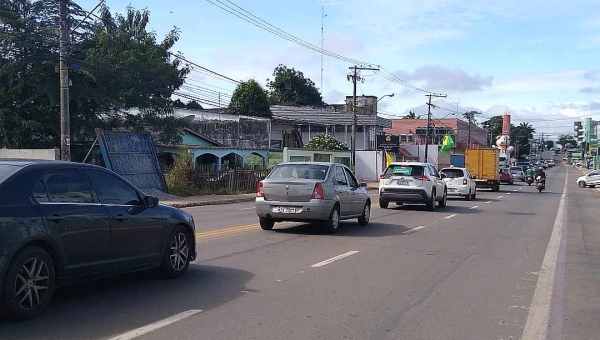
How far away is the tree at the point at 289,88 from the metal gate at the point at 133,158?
59107mm

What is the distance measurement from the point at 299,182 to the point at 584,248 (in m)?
6.42

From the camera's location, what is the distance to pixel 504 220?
19906mm

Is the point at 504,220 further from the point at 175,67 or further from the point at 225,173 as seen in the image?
the point at 175,67

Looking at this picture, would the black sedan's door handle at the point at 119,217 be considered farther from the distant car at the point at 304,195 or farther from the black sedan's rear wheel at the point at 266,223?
the black sedan's rear wheel at the point at 266,223

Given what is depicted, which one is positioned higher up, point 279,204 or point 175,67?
point 175,67

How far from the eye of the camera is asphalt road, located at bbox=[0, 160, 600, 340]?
650 cm

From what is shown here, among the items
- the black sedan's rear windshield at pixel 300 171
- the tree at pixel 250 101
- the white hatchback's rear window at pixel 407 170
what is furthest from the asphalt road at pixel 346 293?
the tree at pixel 250 101

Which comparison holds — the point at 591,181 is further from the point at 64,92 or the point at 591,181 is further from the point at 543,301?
the point at 543,301

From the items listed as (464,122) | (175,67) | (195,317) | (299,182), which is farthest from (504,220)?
(464,122)

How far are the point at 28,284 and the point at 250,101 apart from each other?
5938cm

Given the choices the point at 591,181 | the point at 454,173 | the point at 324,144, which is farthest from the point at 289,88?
the point at 454,173

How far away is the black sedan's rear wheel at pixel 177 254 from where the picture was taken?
8.73m

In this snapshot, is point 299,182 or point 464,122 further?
point 464,122

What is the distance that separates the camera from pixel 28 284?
21.1 feet
